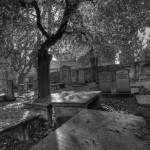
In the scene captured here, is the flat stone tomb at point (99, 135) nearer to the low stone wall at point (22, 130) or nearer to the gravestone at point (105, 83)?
the low stone wall at point (22, 130)

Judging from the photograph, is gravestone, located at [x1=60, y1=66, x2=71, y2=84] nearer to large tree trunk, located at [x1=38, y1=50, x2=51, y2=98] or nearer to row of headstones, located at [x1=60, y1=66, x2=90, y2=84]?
row of headstones, located at [x1=60, y1=66, x2=90, y2=84]

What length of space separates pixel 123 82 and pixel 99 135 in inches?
267

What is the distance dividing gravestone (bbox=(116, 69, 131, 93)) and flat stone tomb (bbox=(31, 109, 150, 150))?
5572mm

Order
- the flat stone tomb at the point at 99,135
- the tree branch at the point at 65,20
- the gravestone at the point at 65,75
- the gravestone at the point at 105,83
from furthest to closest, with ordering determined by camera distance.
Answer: the gravestone at the point at 65,75, the gravestone at the point at 105,83, the tree branch at the point at 65,20, the flat stone tomb at the point at 99,135

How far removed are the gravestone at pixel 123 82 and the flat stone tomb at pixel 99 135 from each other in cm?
557

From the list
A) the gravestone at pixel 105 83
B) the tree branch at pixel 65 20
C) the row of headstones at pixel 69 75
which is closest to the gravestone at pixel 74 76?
the row of headstones at pixel 69 75

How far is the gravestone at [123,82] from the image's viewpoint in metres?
8.38

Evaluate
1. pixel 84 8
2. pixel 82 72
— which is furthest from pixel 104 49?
pixel 82 72

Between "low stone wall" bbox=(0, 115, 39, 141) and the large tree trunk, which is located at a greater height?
the large tree trunk

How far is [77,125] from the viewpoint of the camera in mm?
2523

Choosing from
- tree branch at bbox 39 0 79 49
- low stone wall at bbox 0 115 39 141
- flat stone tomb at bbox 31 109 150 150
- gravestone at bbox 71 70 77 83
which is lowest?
low stone wall at bbox 0 115 39 141

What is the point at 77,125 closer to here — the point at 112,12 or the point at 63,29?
the point at 112,12

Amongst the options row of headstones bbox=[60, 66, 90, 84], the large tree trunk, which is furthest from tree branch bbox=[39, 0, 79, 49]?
row of headstones bbox=[60, 66, 90, 84]

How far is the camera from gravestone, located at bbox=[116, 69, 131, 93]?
330 inches
